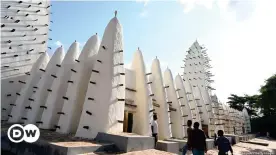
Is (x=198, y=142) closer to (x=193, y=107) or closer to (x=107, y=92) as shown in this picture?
(x=107, y=92)

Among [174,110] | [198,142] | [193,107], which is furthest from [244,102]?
[198,142]

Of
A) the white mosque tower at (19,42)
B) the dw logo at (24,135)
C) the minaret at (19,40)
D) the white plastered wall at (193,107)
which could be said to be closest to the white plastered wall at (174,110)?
the white plastered wall at (193,107)

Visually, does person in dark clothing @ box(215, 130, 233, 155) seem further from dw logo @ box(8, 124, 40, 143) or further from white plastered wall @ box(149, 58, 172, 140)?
white plastered wall @ box(149, 58, 172, 140)

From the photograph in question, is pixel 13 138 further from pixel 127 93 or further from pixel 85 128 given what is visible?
pixel 127 93

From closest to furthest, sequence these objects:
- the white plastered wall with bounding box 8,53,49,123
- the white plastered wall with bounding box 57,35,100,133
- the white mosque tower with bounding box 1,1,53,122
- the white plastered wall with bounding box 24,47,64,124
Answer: the white plastered wall with bounding box 57,35,100,133
the white plastered wall with bounding box 24,47,64,124
the white plastered wall with bounding box 8,53,49,123
the white mosque tower with bounding box 1,1,53,122

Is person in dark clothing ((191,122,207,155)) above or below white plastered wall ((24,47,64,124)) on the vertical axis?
below

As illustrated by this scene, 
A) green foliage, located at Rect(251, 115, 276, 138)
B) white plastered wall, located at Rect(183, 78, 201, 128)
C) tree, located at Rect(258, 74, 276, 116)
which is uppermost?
tree, located at Rect(258, 74, 276, 116)

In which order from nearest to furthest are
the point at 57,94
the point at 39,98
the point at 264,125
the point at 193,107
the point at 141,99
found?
1. the point at 57,94
2. the point at 141,99
3. the point at 39,98
4. the point at 193,107
5. the point at 264,125

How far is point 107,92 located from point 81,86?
82.5 inches

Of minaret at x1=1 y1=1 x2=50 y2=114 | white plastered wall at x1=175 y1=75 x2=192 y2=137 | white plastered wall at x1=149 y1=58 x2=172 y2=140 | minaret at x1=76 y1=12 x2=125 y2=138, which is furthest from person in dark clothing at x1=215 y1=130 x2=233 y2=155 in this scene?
minaret at x1=1 y1=1 x2=50 y2=114

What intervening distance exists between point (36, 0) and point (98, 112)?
44.9 ft

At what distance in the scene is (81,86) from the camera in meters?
11.3

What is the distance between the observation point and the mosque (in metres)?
10.0

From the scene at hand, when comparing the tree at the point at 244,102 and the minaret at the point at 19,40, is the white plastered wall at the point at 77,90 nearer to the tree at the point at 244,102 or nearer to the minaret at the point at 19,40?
the minaret at the point at 19,40
